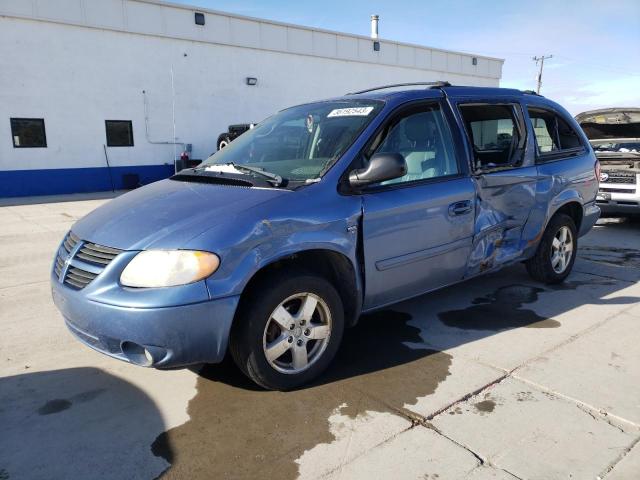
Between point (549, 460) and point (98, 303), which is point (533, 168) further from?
point (98, 303)

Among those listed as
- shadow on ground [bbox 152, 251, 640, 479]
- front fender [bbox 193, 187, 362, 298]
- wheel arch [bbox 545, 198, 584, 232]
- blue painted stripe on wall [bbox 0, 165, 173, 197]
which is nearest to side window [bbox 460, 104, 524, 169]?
wheel arch [bbox 545, 198, 584, 232]

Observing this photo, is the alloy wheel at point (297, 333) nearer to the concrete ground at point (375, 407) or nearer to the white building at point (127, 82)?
the concrete ground at point (375, 407)

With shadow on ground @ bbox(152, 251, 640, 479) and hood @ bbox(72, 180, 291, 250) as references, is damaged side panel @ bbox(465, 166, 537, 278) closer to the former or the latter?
shadow on ground @ bbox(152, 251, 640, 479)

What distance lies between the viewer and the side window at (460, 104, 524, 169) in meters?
4.03

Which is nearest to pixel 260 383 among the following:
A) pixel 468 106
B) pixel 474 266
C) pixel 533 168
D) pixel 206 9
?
pixel 474 266

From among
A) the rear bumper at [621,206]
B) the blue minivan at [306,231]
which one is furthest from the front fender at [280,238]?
the rear bumper at [621,206]

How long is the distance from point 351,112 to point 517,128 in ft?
5.73

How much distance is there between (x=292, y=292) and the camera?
289 cm

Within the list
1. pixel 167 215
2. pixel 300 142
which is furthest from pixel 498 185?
pixel 167 215

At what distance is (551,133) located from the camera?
4.92m

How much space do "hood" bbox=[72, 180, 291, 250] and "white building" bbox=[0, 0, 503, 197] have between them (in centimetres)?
1287

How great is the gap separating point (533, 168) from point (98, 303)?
3.70 m

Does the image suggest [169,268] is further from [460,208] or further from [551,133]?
[551,133]

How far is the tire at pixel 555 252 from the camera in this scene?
15.8 feet
